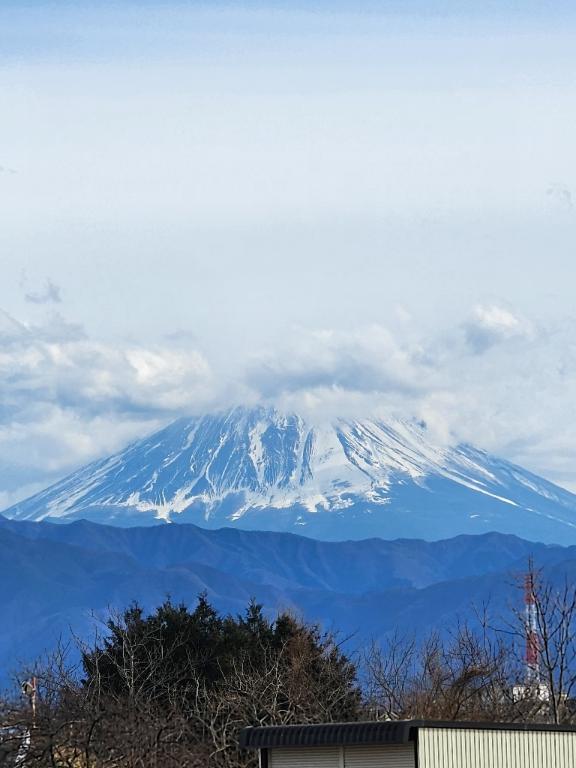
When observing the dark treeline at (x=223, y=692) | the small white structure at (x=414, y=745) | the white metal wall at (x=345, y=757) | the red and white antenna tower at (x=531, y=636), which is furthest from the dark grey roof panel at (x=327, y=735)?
the red and white antenna tower at (x=531, y=636)

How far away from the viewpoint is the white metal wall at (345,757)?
28375 millimetres

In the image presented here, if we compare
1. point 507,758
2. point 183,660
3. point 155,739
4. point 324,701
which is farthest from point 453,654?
point 507,758

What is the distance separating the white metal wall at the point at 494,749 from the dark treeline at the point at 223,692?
23.7 feet

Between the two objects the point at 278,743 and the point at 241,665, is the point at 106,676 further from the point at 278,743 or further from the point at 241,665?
the point at 278,743

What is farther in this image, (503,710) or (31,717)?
(503,710)

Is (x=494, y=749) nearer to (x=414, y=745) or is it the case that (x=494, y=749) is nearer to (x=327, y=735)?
(x=414, y=745)

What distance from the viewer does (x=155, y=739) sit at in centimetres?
3672

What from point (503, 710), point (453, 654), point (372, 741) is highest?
point (453, 654)

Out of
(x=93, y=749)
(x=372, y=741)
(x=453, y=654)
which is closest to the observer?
(x=372, y=741)

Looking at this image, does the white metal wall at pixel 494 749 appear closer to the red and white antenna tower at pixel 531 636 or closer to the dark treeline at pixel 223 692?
the dark treeline at pixel 223 692

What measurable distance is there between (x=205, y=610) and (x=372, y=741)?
42.3 meters

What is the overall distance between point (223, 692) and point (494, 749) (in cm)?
3063

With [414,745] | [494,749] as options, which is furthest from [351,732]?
[494,749]

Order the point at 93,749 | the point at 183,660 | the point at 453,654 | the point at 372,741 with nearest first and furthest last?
the point at 372,741 → the point at 93,749 → the point at 453,654 → the point at 183,660
